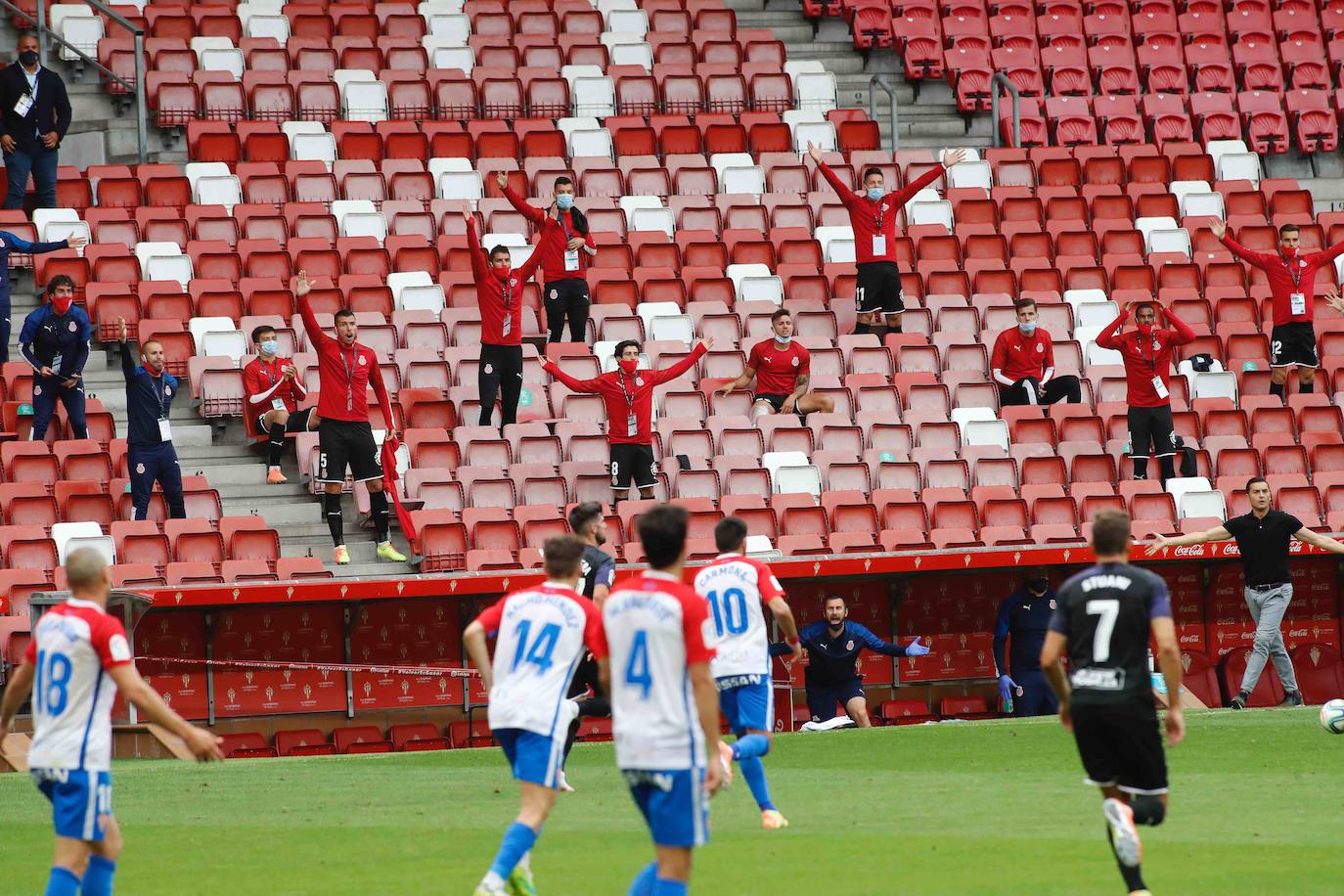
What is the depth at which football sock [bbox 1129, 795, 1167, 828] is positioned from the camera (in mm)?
7961

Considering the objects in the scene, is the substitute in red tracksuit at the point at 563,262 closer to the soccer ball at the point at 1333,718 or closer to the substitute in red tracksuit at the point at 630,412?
the substitute in red tracksuit at the point at 630,412

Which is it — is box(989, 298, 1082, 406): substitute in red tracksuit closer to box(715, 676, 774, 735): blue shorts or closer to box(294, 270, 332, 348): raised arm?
box(294, 270, 332, 348): raised arm

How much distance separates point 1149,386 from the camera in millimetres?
19094

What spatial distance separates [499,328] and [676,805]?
12.2m

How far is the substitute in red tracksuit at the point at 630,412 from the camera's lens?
18.0 meters

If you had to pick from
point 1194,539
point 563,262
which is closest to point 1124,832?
point 1194,539

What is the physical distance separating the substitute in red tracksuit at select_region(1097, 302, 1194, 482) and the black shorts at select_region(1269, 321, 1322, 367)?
6.70ft

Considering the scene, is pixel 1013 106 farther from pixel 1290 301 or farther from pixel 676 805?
pixel 676 805

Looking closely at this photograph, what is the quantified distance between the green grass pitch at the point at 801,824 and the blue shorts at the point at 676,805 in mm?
1647

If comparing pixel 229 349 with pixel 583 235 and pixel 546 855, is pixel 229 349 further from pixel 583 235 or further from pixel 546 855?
pixel 546 855

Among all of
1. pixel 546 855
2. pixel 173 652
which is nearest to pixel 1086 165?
pixel 173 652

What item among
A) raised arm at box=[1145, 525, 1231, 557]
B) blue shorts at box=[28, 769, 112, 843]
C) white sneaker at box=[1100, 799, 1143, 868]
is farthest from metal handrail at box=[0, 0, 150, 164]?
white sneaker at box=[1100, 799, 1143, 868]

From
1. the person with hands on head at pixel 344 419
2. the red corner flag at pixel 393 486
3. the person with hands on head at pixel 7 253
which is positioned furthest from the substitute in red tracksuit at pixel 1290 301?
the person with hands on head at pixel 7 253

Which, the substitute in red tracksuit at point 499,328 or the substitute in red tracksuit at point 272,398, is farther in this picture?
the substitute in red tracksuit at point 499,328
